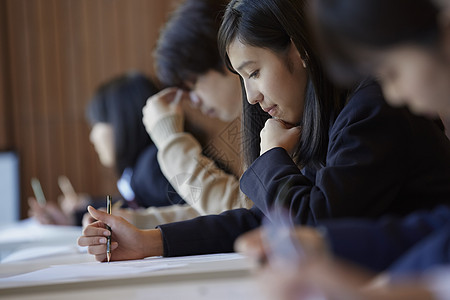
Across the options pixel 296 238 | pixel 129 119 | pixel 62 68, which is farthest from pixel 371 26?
pixel 62 68

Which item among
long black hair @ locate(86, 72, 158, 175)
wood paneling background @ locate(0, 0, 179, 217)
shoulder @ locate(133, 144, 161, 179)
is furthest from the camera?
wood paneling background @ locate(0, 0, 179, 217)

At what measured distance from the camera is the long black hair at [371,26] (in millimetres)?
505

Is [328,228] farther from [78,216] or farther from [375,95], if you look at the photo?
[78,216]

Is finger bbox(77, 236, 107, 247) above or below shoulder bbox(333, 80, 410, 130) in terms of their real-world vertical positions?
below

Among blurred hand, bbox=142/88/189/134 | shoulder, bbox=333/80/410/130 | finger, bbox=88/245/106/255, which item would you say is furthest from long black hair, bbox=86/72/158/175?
shoulder, bbox=333/80/410/130

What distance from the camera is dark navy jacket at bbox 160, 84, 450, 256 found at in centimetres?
84

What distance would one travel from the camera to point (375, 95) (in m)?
0.90

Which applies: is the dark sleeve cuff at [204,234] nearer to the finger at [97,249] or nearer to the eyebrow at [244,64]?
the finger at [97,249]

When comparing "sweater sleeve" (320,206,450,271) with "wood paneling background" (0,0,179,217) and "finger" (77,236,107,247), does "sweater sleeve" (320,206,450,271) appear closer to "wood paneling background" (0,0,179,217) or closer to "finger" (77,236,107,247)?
"finger" (77,236,107,247)

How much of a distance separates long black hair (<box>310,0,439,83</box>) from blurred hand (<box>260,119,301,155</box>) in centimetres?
43

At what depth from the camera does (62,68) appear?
316 centimetres

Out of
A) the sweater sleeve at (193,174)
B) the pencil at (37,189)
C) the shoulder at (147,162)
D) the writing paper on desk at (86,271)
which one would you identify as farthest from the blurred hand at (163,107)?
the pencil at (37,189)

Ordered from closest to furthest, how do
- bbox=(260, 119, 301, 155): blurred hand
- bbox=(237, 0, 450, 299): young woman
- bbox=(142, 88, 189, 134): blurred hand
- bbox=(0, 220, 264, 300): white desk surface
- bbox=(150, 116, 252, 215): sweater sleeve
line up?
bbox=(237, 0, 450, 299): young woman → bbox=(0, 220, 264, 300): white desk surface → bbox=(260, 119, 301, 155): blurred hand → bbox=(150, 116, 252, 215): sweater sleeve → bbox=(142, 88, 189, 134): blurred hand

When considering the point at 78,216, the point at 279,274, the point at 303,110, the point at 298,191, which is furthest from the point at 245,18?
the point at 78,216
